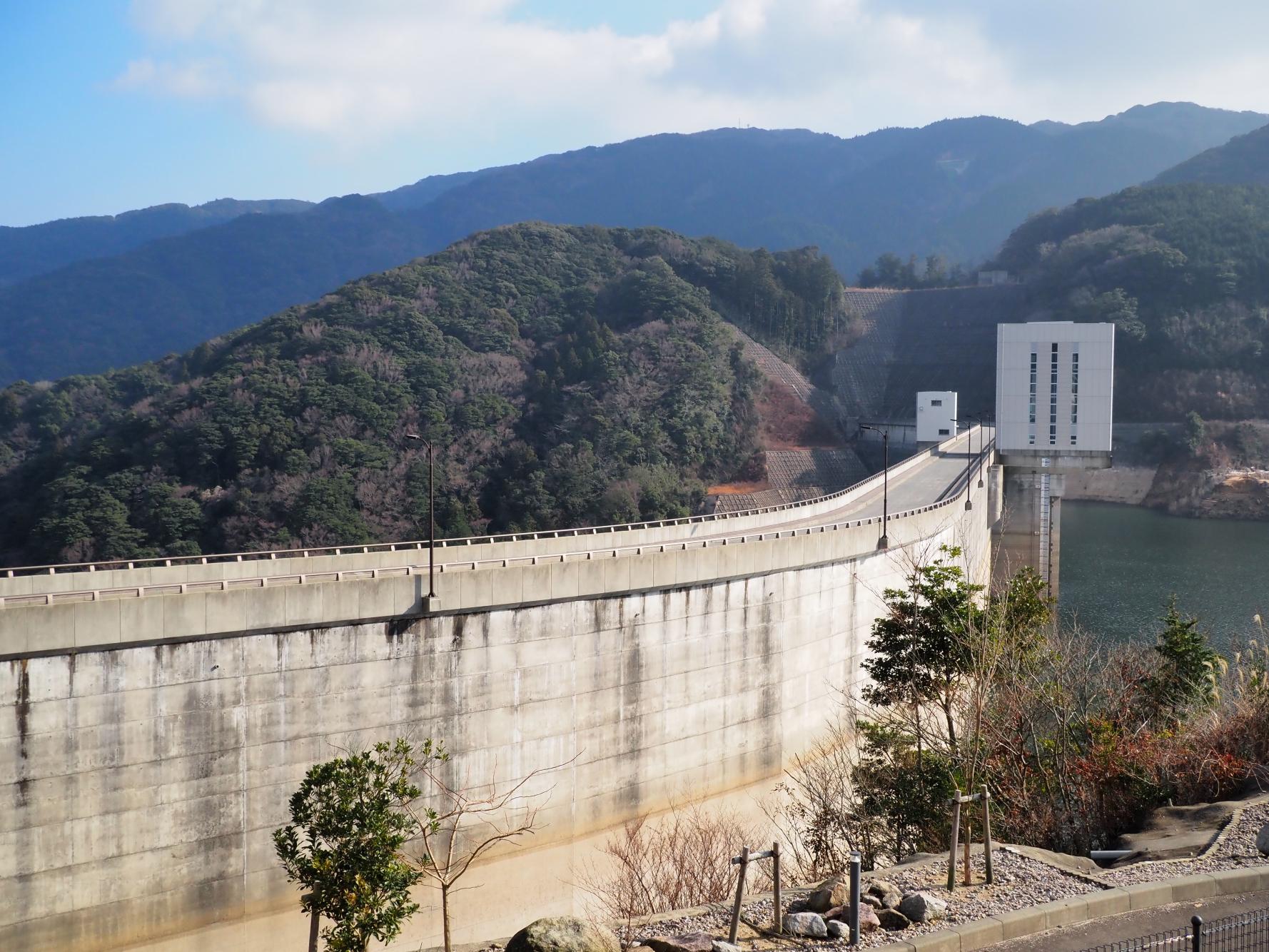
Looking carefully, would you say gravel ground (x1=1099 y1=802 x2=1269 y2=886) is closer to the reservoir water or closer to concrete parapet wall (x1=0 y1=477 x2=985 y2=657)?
concrete parapet wall (x1=0 y1=477 x2=985 y2=657)

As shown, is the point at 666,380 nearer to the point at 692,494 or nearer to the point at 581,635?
the point at 692,494

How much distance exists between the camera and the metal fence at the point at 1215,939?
40.0 ft

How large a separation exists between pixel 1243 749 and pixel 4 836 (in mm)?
22027

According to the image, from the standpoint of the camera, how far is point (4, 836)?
18.2 metres

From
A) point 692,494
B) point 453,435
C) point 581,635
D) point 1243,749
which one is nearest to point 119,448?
point 453,435

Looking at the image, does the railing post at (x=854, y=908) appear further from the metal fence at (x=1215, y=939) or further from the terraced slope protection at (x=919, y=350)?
the terraced slope protection at (x=919, y=350)

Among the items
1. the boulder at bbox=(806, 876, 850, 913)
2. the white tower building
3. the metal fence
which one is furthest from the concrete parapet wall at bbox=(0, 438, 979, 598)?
the white tower building

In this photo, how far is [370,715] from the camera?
72.4ft

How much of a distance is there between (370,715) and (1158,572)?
56552 mm

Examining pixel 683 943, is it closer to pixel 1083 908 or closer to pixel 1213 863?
pixel 1083 908

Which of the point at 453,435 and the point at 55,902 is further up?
the point at 453,435

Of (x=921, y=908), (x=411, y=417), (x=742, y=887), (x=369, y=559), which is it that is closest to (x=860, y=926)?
(x=921, y=908)

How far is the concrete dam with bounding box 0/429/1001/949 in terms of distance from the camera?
61.8 ft

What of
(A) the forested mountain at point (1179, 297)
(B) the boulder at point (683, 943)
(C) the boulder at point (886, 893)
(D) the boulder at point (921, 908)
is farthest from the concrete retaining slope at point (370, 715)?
(A) the forested mountain at point (1179, 297)
